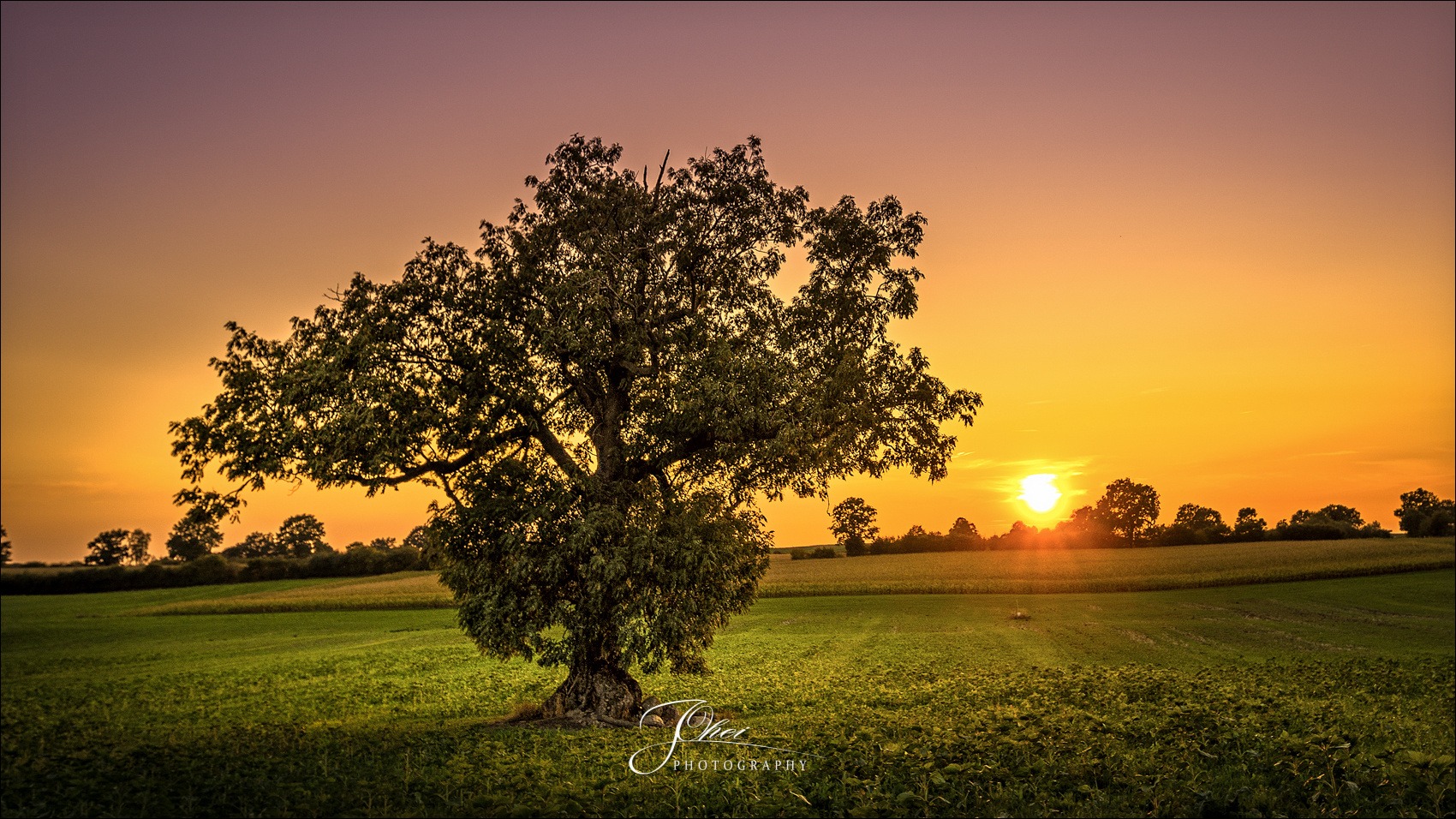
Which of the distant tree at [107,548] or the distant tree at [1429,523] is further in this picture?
the distant tree at [107,548]

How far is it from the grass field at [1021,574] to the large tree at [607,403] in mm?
49744

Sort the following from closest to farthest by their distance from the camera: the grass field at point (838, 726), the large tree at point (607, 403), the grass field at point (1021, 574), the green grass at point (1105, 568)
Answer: the grass field at point (838, 726) → the large tree at point (607, 403) → the green grass at point (1105, 568) → the grass field at point (1021, 574)

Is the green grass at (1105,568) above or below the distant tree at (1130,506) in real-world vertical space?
below

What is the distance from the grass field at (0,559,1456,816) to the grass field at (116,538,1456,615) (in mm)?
18146

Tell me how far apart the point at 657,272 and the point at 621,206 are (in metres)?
2.24

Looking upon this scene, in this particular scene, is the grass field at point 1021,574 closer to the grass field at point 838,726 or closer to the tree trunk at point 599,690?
the grass field at point 838,726

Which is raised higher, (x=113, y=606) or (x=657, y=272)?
(x=657, y=272)

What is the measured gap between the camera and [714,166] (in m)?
23.5

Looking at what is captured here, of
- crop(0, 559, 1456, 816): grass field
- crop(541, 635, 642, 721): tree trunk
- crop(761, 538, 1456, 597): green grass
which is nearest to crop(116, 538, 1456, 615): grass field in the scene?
crop(761, 538, 1456, 597): green grass

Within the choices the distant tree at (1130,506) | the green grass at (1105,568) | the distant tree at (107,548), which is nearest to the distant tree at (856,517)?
the green grass at (1105,568)

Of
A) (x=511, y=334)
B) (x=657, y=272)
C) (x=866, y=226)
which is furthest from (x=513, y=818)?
(x=866, y=226)

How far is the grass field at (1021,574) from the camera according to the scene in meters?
69.6

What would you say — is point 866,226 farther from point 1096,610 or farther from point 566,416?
point 1096,610

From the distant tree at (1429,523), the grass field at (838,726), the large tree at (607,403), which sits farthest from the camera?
the distant tree at (1429,523)
